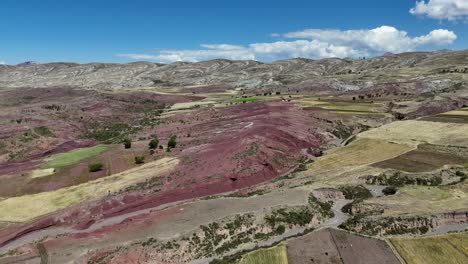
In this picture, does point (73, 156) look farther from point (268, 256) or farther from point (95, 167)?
point (268, 256)

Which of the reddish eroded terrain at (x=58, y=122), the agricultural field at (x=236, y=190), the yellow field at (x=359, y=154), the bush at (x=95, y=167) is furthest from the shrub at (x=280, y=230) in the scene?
the reddish eroded terrain at (x=58, y=122)

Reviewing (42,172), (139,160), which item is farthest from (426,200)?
(42,172)

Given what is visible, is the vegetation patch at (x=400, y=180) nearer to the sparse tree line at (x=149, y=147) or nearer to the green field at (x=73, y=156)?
the sparse tree line at (x=149, y=147)

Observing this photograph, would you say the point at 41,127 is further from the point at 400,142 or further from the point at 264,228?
the point at 400,142

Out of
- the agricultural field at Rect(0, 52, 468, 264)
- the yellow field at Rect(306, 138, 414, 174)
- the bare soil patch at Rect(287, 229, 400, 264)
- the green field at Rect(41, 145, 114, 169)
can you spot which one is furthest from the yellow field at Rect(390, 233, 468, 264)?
the green field at Rect(41, 145, 114, 169)

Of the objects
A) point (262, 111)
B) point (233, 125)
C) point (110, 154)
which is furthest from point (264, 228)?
point (262, 111)

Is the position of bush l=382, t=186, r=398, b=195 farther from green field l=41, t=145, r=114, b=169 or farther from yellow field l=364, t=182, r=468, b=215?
green field l=41, t=145, r=114, b=169
